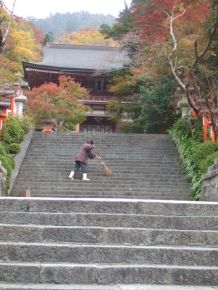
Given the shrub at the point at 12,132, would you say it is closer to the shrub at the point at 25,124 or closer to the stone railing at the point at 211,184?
the shrub at the point at 25,124

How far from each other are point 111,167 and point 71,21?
256ft

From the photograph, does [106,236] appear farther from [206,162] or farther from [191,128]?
[191,128]

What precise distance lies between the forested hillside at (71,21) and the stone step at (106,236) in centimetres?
7522

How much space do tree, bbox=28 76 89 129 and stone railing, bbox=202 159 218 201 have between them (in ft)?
37.0

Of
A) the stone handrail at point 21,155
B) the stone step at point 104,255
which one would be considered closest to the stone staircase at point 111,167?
the stone handrail at point 21,155

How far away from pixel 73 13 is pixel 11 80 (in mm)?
83499

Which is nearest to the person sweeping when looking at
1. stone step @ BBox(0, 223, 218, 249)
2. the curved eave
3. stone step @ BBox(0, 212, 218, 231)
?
stone step @ BBox(0, 212, 218, 231)

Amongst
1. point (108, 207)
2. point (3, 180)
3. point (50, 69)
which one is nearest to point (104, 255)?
point (108, 207)

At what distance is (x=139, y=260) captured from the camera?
4.39 m

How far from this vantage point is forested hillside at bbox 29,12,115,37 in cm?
8156

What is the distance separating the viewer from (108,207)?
5328 mm

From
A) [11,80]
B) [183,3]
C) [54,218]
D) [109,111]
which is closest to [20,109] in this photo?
[11,80]

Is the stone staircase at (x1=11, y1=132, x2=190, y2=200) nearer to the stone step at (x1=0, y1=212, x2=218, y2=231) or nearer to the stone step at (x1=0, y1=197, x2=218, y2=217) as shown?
the stone step at (x1=0, y1=197, x2=218, y2=217)

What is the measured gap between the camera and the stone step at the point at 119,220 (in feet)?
16.5
